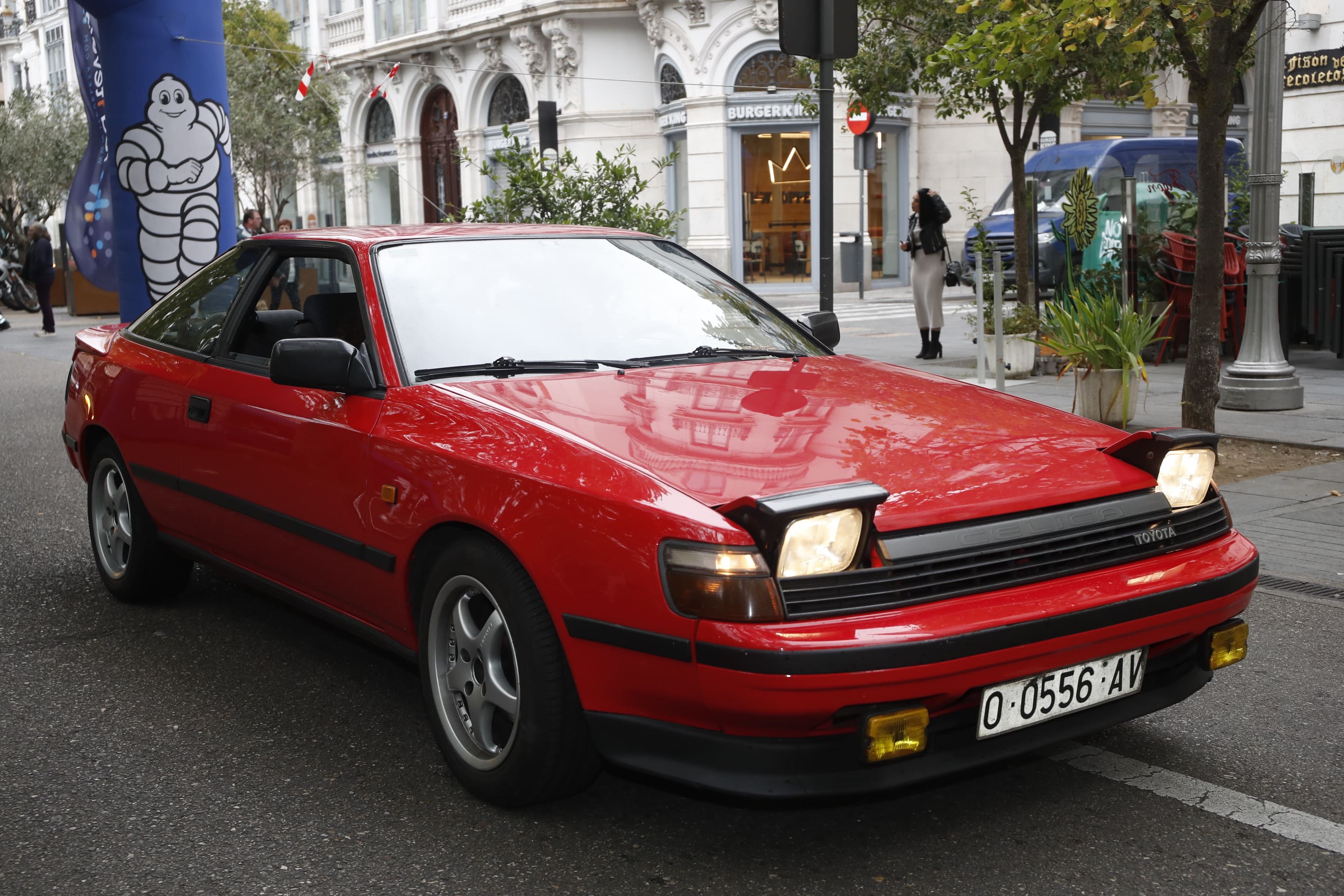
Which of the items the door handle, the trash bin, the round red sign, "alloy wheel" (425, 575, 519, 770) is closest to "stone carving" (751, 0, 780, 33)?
the round red sign

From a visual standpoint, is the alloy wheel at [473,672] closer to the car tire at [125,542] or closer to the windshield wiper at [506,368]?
the windshield wiper at [506,368]

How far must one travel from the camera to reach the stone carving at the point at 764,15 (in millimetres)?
29000

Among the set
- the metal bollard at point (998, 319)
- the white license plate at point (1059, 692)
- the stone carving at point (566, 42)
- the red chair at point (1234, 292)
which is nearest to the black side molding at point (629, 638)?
the white license plate at point (1059, 692)

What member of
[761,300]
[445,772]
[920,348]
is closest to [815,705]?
[445,772]

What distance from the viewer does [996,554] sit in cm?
293

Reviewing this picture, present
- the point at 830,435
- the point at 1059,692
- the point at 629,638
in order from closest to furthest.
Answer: the point at 629,638, the point at 1059,692, the point at 830,435

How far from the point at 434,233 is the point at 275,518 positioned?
102 centimetres

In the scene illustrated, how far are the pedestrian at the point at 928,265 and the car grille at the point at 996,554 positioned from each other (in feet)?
36.6

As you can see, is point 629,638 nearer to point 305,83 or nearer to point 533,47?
point 305,83

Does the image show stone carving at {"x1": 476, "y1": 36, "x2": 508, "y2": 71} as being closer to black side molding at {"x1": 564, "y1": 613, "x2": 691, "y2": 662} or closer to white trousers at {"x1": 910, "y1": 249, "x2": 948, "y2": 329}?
white trousers at {"x1": 910, "y1": 249, "x2": 948, "y2": 329}

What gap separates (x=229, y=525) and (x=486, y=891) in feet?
6.52

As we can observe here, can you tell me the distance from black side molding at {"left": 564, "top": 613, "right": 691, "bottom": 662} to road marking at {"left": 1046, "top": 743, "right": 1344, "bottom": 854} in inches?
55.8

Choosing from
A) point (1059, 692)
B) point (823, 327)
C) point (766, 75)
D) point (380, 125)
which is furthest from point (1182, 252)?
point (380, 125)

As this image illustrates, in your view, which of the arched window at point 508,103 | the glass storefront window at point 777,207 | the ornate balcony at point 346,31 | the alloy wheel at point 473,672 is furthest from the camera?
the ornate balcony at point 346,31
